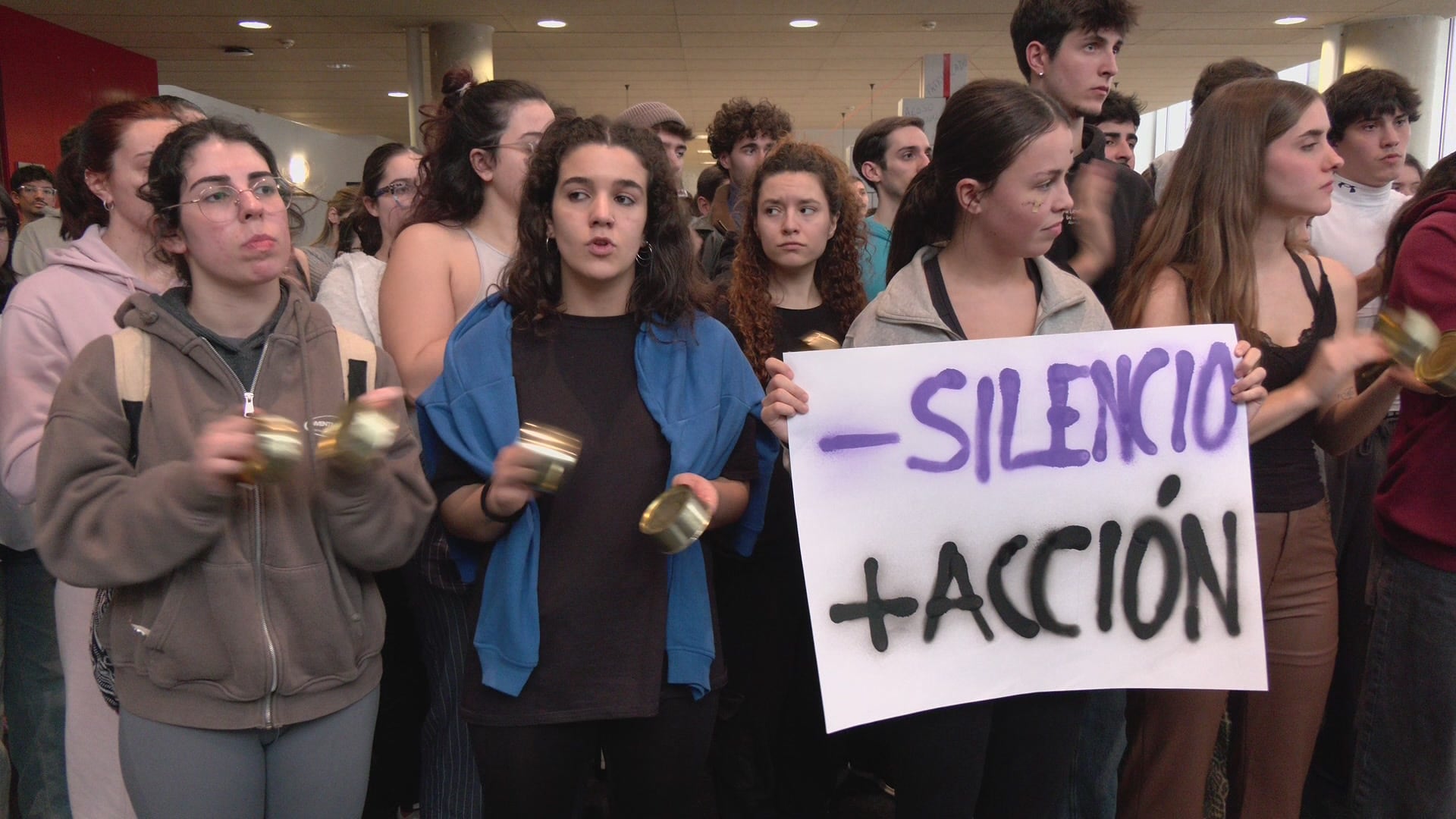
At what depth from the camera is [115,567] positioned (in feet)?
5.10

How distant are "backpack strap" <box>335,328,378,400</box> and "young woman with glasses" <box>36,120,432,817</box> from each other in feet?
0.07

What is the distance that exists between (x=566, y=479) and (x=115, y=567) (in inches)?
26.3

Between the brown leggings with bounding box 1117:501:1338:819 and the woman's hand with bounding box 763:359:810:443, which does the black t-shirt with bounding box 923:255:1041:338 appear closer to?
the woman's hand with bounding box 763:359:810:443

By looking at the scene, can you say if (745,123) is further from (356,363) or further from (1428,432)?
(1428,432)

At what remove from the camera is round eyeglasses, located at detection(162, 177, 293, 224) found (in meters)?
1.72

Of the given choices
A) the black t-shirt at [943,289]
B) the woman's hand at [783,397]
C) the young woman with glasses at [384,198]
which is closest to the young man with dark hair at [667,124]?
the young woman with glasses at [384,198]

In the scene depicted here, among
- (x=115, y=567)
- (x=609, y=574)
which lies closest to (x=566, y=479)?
(x=609, y=574)

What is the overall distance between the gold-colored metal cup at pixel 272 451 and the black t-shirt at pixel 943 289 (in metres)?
1.11

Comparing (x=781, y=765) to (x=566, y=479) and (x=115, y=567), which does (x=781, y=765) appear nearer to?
(x=566, y=479)

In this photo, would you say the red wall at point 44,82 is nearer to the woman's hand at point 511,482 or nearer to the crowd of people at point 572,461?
the crowd of people at point 572,461

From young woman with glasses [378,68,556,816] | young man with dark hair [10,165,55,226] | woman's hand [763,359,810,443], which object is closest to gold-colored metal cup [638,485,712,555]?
woman's hand [763,359,810,443]

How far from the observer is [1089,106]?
2.62m

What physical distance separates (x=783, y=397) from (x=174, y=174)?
106 centimetres

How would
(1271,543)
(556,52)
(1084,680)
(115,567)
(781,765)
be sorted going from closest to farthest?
(115,567), (1084,680), (1271,543), (781,765), (556,52)
